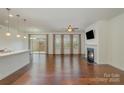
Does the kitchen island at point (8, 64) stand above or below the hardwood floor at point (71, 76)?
above

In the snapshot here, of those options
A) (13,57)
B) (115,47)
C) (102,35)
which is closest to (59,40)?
(102,35)

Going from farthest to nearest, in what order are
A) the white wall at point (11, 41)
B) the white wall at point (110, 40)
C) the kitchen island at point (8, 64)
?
the white wall at point (11, 41)
the white wall at point (110, 40)
the kitchen island at point (8, 64)

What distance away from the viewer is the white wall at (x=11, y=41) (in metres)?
10.8

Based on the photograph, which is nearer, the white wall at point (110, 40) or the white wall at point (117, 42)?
the white wall at point (117, 42)

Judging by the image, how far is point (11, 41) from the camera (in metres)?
12.6

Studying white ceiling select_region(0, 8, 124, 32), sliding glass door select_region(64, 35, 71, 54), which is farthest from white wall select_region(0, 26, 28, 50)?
sliding glass door select_region(64, 35, 71, 54)

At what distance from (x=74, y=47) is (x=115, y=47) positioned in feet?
30.0

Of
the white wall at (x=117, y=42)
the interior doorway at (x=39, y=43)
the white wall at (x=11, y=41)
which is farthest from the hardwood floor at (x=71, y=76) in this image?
the interior doorway at (x=39, y=43)

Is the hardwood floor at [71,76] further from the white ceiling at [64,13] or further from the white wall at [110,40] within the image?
the white ceiling at [64,13]

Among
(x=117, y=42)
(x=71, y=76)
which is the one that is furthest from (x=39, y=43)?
(x=71, y=76)

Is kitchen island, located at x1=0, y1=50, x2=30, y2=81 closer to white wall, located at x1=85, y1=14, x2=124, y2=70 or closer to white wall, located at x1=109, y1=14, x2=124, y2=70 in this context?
white wall, located at x1=85, y1=14, x2=124, y2=70

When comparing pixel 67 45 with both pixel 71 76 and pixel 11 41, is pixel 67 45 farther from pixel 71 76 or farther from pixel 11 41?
pixel 71 76

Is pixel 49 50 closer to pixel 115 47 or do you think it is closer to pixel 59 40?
pixel 59 40

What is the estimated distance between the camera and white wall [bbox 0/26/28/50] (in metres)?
10.8
